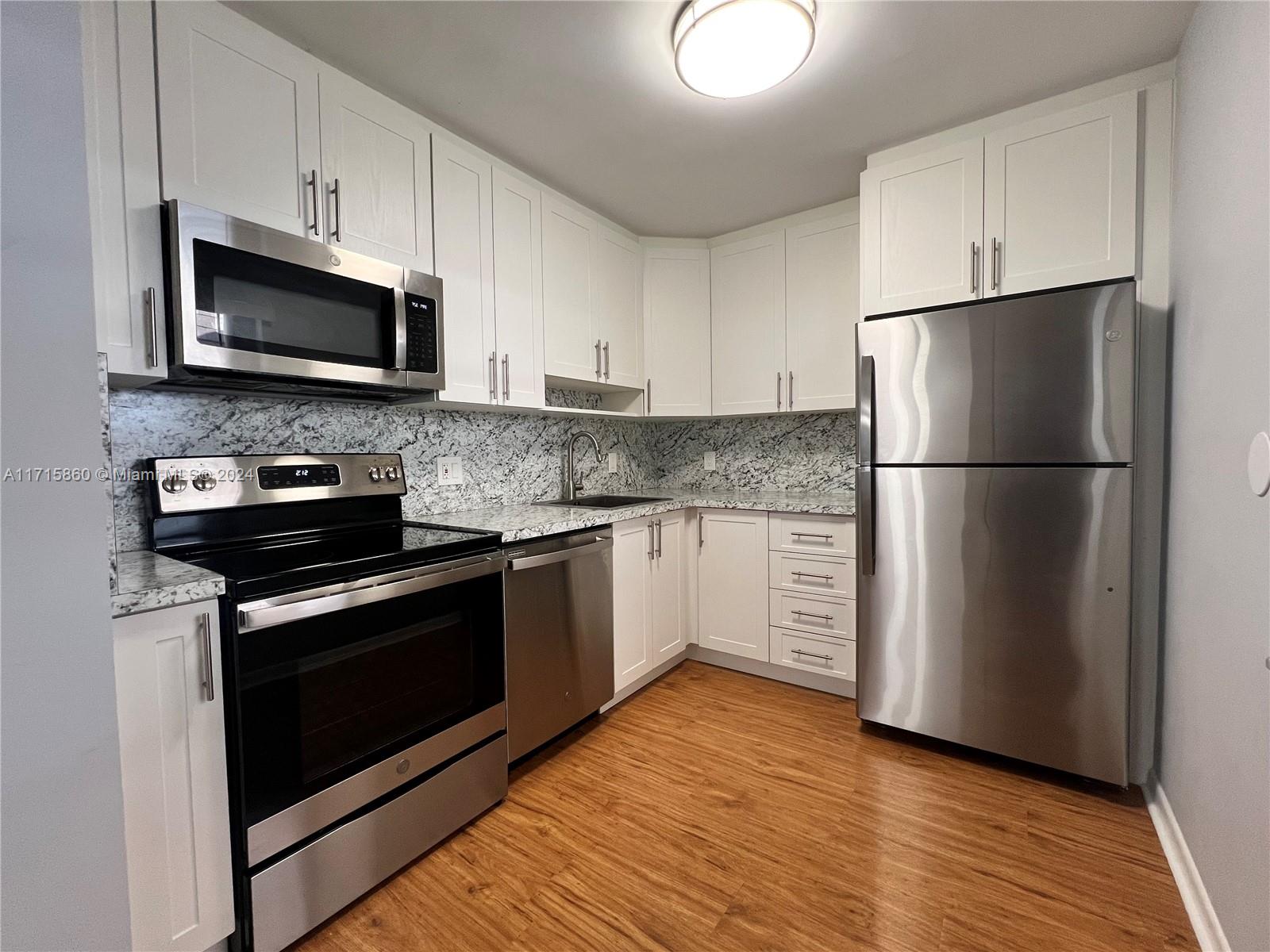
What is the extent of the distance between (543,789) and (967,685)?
1.59 m

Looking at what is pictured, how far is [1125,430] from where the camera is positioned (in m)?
1.77

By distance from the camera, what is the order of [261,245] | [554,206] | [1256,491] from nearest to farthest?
1. [1256,491]
2. [261,245]
3. [554,206]

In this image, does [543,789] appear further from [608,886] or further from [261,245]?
[261,245]

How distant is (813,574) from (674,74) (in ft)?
6.82

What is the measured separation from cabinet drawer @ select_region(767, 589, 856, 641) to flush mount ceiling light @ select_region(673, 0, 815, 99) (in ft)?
6.76

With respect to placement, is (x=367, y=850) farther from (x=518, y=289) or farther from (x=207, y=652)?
(x=518, y=289)

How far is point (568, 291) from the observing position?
2645mm

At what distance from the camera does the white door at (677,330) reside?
320 centimetres

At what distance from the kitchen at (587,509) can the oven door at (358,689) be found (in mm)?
13

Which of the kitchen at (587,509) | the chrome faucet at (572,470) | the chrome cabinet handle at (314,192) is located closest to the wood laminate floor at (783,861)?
the kitchen at (587,509)

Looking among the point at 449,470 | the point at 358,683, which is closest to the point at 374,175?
the point at 449,470

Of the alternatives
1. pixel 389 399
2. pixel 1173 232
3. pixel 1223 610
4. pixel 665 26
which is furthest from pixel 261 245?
pixel 1173 232

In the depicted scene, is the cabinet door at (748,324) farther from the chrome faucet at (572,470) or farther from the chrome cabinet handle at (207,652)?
the chrome cabinet handle at (207,652)

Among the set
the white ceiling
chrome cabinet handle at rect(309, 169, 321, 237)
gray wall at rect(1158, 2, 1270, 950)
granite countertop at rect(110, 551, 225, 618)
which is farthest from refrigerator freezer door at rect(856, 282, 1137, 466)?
granite countertop at rect(110, 551, 225, 618)
